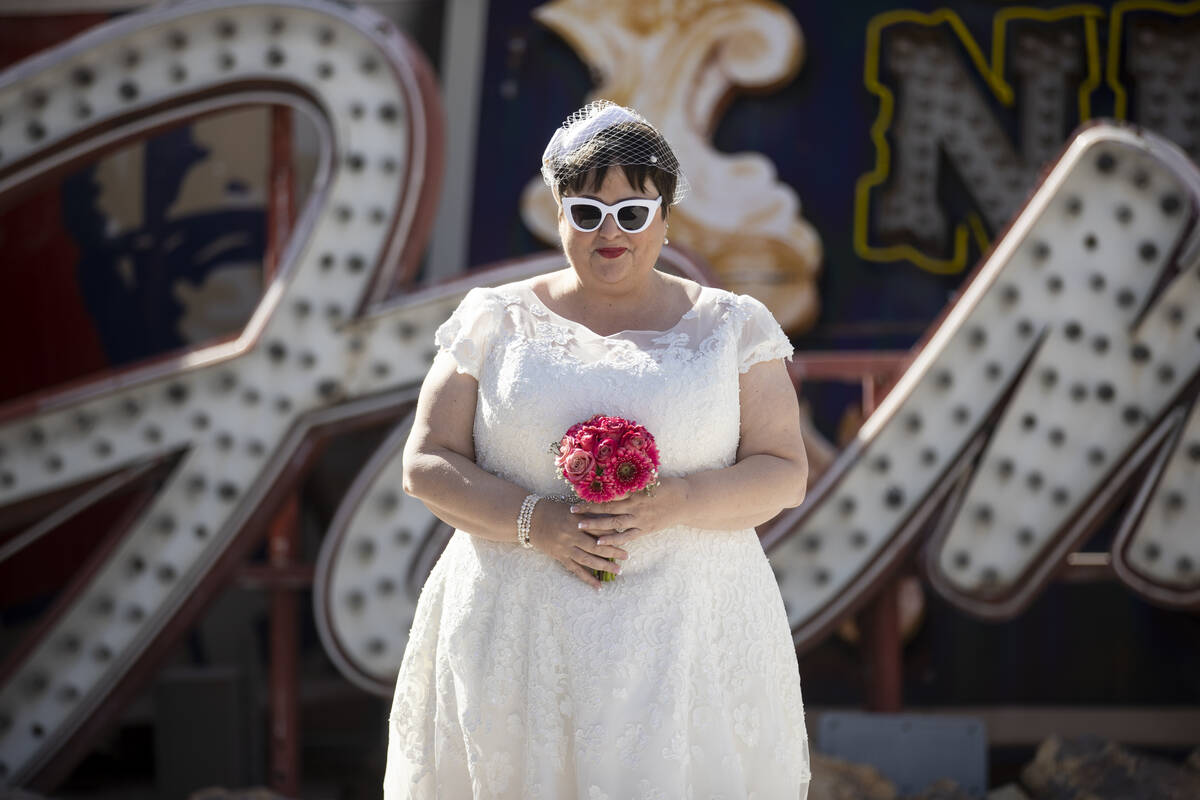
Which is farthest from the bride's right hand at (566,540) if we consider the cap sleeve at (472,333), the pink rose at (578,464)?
the cap sleeve at (472,333)

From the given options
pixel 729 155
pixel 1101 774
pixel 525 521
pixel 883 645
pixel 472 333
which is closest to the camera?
pixel 525 521

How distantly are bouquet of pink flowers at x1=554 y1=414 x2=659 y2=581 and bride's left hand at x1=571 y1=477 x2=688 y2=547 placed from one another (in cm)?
3

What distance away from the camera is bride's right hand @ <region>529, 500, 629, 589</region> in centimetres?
249

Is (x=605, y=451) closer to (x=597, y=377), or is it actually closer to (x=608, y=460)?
(x=608, y=460)

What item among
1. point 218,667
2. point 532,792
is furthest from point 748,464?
point 218,667

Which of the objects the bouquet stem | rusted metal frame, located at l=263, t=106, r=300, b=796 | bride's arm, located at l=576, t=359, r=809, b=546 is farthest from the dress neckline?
rusted metal frame, located at l=263, t=106, r=300, b=796

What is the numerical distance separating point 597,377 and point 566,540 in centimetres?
31

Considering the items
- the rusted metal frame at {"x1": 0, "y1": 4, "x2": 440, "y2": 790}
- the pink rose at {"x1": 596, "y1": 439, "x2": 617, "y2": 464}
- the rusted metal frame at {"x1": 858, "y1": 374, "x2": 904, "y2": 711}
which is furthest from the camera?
the rusted metal frame at {"x1": 0, "y1": 4, "x2": 440, "y2": 790}

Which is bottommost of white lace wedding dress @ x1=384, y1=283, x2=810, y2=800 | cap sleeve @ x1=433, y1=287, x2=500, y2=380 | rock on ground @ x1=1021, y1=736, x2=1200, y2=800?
rock on ground @ x1=1021, y1=736, x2=1200, y2=800

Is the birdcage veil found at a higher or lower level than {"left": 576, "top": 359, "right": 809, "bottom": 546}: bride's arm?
higher

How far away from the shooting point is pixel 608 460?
2.40 metres

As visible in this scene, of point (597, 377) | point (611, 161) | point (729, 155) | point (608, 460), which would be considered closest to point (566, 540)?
point (608, 460)

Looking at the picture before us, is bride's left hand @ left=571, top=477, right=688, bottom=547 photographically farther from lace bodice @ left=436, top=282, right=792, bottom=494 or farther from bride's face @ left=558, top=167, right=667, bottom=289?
bride's face @ left=558, top=167, right=667, bottom=289

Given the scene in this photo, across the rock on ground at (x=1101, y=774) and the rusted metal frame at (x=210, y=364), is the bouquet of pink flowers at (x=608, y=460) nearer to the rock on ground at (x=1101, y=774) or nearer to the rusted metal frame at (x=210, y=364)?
the rusted metal frame at (x=210, y=364)
